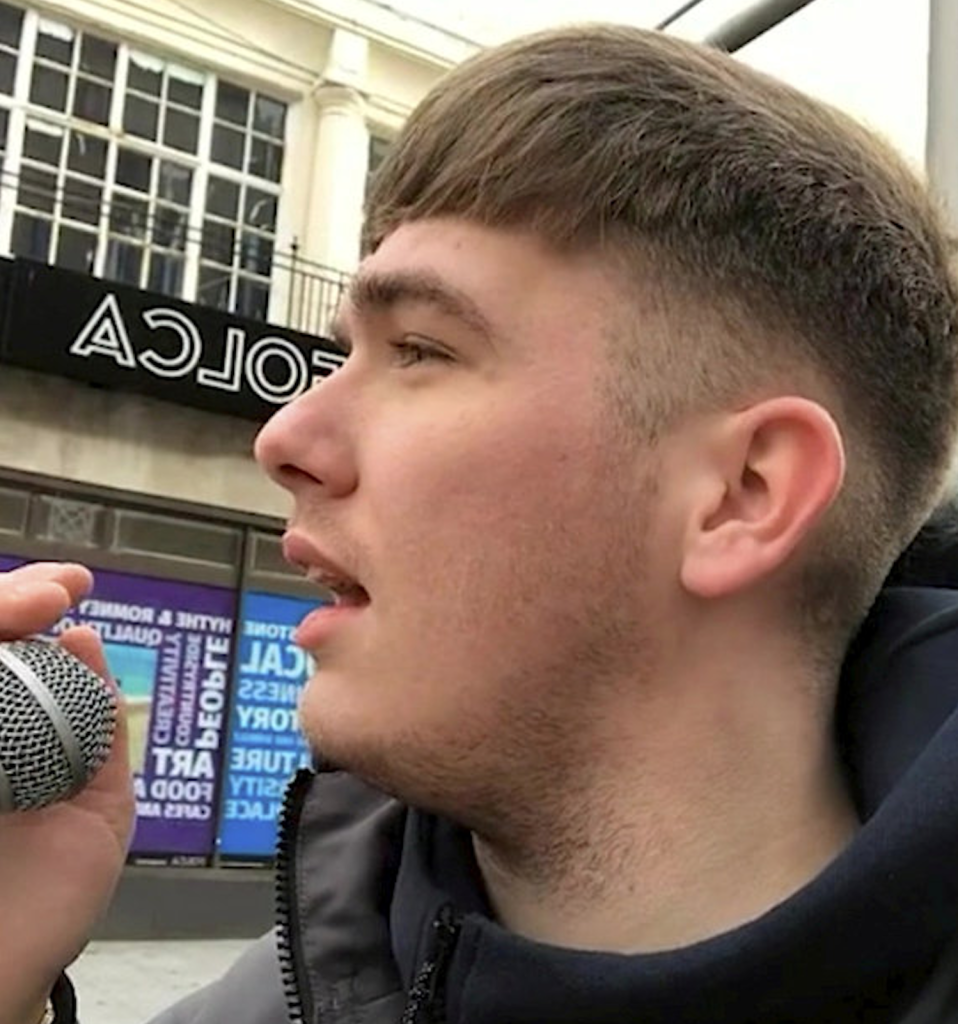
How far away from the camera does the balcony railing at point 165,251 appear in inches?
391

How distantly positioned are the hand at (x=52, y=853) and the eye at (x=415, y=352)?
0.40 m

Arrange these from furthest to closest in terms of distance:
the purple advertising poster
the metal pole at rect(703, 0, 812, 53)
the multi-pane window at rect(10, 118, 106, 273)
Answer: the multi-pane window at rect(10, 118, 106, 273), the purple advertising poster, the metal pole at rect(703, 0, 812, 53)

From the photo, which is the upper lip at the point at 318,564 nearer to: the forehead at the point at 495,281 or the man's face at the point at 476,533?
the man's face at the point at 476,533

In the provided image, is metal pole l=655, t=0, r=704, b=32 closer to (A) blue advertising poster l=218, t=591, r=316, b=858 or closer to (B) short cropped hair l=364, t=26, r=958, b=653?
(B) short cropped hair l=364, t=26, r=958, b=653

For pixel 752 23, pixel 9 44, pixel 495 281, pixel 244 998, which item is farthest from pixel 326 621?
pixel 9 44

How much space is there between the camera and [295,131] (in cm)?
1120

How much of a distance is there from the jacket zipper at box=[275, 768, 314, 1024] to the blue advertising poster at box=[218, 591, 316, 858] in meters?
8.10

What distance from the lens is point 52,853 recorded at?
1.49 meters

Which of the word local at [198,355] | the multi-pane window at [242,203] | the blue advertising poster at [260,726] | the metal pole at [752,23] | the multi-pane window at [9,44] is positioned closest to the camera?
the metal pole at [752,23]

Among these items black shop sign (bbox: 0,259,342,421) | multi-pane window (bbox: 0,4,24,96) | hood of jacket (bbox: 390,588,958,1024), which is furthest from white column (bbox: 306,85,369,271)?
hood of jacket (bbox: 390,588,958,1024)

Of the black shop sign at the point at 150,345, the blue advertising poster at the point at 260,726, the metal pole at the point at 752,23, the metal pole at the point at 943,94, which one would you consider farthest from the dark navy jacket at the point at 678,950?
the blue advertising poster at the point at 260,726

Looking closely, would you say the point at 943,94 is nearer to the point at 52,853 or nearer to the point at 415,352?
the point at 415,352

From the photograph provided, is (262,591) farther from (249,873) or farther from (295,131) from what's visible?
(295,131)

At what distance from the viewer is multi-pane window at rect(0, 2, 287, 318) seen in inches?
396
